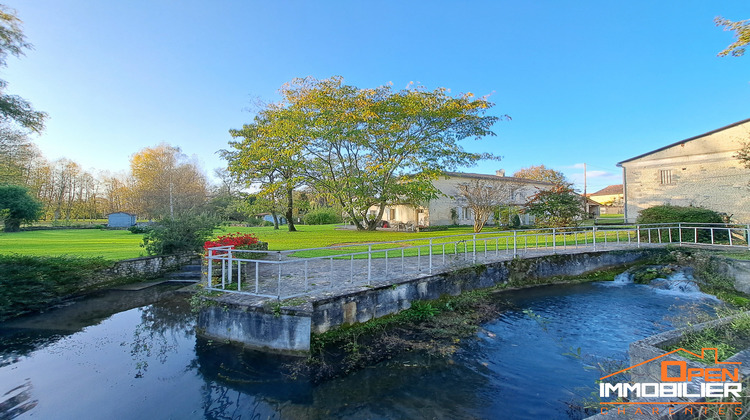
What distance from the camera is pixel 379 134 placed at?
71.6 ft

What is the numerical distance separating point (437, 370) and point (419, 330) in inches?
64.8

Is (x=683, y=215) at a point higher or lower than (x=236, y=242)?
higher

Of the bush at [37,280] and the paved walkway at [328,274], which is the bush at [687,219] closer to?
the paved walkway at [328,274]

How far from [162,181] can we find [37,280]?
1269 inches

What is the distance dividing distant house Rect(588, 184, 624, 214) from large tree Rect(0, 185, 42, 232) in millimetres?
76667

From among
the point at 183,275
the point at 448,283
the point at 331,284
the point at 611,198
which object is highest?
the point at 611,198

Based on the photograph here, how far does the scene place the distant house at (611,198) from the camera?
57331mm

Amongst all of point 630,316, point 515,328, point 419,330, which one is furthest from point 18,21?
point 630,316

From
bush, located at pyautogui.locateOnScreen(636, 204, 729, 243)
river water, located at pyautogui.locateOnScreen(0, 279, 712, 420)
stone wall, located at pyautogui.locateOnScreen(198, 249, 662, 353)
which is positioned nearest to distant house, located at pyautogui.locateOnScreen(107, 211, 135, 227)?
river water, located at pyautogui.locateOnScreen(0, 279, 712, 420)

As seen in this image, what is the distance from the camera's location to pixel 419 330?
671 centimetres

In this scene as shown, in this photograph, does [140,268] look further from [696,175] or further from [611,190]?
[611,190]

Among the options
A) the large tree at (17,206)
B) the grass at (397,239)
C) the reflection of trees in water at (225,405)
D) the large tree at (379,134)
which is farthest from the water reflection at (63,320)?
the large tree at (17,206)

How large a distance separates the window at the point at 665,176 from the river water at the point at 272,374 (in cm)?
1854

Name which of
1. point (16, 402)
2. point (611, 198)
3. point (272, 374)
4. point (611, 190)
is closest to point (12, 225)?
point (16, 402)
